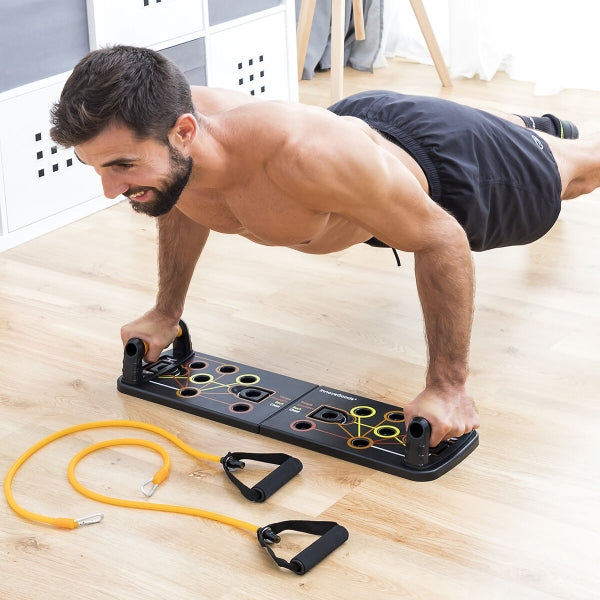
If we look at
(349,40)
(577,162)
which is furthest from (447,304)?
(349,40)

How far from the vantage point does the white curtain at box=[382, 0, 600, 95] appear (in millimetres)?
3990

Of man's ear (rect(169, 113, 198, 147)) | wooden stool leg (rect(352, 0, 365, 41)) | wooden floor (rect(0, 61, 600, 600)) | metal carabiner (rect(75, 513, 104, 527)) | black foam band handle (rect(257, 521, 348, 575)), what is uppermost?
man's ear (rect(169, 113, 198, 147))

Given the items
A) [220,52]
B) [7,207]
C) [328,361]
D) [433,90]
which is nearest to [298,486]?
[328,361]

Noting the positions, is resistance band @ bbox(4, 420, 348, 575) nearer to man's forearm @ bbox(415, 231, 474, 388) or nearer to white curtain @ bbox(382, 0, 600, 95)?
man's forearm @ bbox(415, 231, 474, 388)

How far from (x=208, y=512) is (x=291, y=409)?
1.15ft

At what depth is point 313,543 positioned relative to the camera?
1662 millimetres

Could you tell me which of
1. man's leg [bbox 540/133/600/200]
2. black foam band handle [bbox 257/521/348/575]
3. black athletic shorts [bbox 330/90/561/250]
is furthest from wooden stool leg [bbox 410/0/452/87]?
black foam band handle [bbox 257/521/348/575]

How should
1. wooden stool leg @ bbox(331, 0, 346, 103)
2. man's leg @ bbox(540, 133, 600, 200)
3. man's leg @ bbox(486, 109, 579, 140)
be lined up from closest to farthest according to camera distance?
man's leg @ bbox(540, 133, 600, 200), man's leg @ bbox(486, 109, 579, 140), wooden stool leg @ bbox(331, 0, 346, 103)

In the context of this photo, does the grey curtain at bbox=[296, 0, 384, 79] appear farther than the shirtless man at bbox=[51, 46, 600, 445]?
Yes

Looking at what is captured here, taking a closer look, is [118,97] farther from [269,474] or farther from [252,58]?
[252,58]

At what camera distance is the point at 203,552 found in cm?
167

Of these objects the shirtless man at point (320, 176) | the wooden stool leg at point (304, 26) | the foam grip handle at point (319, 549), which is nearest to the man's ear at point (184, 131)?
the shirtless man at point (320, 176)

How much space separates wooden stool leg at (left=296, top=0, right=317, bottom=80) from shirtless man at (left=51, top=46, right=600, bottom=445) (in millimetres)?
1686

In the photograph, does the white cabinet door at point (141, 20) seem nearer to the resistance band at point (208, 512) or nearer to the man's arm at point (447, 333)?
the resistance band at point (208, 512)
